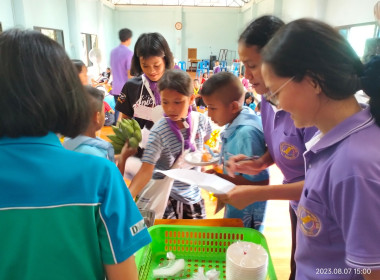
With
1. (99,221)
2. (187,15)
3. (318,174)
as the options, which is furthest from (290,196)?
(187,15)

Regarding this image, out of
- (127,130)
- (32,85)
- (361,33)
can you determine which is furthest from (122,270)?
(361,33)

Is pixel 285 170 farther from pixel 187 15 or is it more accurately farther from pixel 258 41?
pixel 187 15

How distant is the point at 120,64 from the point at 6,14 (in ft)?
8.88

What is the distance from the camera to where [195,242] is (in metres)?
1.20

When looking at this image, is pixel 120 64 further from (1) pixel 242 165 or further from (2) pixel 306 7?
(2) pixel 306 7

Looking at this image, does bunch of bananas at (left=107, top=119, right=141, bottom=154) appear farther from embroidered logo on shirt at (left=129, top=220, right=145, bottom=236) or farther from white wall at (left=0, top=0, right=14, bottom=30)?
white wall at (left=0, top=0, right=14, bottom=30)

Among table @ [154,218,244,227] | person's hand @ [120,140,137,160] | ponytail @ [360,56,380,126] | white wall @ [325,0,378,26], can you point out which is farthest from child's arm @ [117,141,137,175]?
white wall @ [325,0,378,26]

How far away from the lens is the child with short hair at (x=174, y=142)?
1.48 metres

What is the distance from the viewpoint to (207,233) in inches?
46.8

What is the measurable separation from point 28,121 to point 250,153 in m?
A: 0.93

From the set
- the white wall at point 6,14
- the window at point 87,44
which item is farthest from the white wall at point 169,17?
the window at point 87,44

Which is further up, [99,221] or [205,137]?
[99,221]

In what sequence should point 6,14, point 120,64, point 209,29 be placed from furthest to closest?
point 209,29
point 6,14
point 120,64

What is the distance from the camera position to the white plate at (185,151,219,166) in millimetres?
1450
